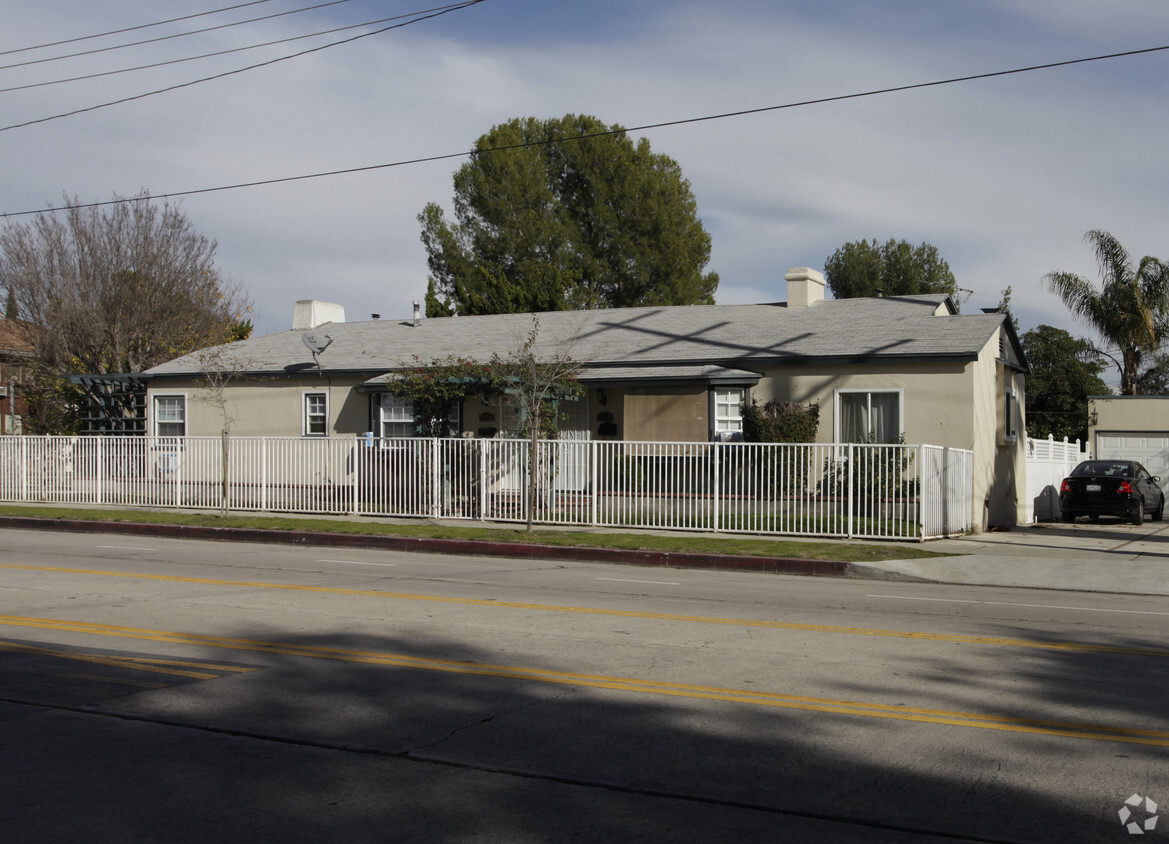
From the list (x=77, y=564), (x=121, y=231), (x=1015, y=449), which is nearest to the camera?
(x=77, y=564)

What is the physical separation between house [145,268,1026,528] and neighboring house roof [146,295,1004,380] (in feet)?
0.18

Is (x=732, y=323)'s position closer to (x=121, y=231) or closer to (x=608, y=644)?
(x=608, y=644)

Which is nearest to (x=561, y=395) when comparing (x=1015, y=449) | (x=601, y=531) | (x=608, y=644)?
(x=601, y=531)

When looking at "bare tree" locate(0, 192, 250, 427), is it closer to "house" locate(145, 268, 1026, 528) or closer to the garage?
"house" locate(145, 268, 1026, 528)

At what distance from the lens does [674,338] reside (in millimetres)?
26078

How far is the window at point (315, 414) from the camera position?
27062 millimetres

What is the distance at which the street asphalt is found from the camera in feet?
47.1

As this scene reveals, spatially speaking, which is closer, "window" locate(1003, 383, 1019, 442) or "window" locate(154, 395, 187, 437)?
"window" locate(1003, 383, 1019, 442)

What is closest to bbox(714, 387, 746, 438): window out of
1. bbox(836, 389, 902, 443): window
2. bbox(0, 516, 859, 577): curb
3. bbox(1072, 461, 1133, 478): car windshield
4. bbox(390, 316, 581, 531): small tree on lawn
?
bbox(836, 389, 902, 443): window

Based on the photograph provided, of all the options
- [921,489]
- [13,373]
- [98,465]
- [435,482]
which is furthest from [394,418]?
[13,373]

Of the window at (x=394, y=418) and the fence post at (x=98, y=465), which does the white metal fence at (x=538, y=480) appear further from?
the window at (x=394, y=418)

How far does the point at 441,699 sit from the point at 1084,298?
117ft

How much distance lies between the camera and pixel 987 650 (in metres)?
8.72

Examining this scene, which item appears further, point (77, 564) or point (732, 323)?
point (732, 323)
